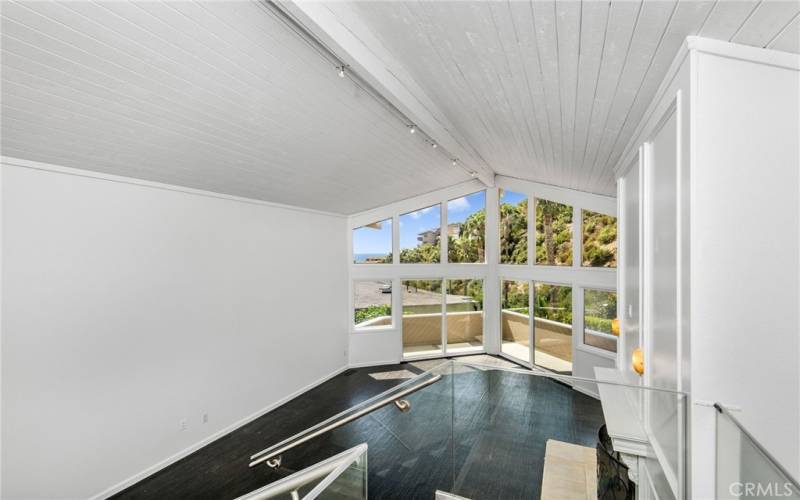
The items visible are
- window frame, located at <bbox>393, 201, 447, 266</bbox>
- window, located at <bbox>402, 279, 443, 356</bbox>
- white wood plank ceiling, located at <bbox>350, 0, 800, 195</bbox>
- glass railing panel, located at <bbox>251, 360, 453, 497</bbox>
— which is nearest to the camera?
white wood plank ceiling, located at <bbox>350, 0, 800, 195</bbox>

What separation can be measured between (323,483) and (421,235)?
713 cm

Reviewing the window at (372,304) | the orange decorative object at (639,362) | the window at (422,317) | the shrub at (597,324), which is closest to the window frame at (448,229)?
the window at (422,317)

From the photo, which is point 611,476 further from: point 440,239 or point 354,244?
point 440,239

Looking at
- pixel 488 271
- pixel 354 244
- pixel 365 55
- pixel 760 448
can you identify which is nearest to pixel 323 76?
pixel 365 55

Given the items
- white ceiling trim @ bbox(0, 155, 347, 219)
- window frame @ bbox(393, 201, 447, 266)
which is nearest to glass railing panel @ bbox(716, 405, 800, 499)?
white ceiling trim @ bbox(0, 155, 347, 219)

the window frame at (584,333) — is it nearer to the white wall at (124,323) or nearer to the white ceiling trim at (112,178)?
the white wall at (124,323)

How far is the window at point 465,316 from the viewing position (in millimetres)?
8695


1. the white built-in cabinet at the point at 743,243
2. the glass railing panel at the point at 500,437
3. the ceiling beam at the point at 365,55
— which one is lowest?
the glass railing panel at the point at 500,437

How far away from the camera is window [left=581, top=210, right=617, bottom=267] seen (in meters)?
6.07

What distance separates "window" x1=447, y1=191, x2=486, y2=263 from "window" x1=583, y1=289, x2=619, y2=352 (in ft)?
9.19

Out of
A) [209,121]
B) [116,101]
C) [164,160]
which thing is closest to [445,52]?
[209,121]

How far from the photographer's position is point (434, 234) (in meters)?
8.66

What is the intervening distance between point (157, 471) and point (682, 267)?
5.28 meters

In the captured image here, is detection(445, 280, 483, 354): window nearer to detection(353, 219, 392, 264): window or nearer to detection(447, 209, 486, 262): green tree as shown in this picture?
detection(447, 209, 486, 262): green tree
